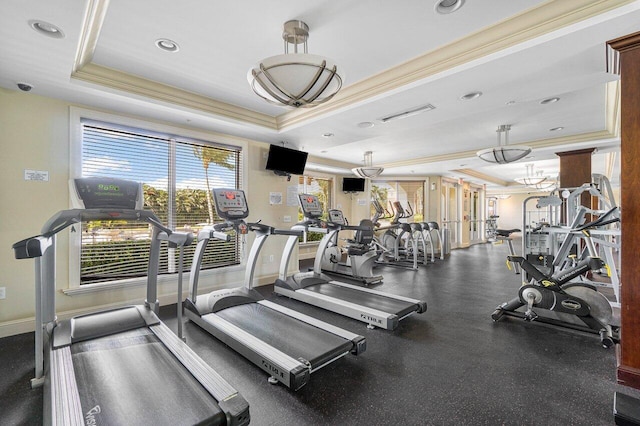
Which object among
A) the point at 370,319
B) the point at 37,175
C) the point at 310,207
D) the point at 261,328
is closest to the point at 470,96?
the point at 310,207

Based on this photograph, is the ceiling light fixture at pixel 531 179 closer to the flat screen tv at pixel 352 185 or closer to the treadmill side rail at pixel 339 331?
the flat screen tv at pixel 352 185

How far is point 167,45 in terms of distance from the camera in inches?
104

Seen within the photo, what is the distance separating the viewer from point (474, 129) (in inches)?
197

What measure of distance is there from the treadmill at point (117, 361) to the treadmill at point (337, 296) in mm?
1807

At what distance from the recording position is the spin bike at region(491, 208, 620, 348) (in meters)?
2.95

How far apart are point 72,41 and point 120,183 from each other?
43.3 inches

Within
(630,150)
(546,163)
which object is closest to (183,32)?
(630,150)

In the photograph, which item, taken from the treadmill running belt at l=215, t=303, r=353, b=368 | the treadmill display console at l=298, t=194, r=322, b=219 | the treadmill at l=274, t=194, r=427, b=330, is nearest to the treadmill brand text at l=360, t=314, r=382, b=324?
the treadmill at l=274, t=194, r=427, b=330

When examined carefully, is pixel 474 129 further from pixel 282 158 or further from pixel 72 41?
pixel 72 41

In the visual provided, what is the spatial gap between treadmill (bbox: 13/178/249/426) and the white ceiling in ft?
3.96

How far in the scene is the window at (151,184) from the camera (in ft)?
11.8

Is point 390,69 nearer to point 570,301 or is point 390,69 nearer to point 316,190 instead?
point 570,301

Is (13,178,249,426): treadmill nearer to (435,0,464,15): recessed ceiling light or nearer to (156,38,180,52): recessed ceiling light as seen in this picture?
(156,38,180,52): recessed ceiling light

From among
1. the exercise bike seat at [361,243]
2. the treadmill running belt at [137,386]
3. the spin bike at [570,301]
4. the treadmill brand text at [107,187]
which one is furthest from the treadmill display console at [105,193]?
the spin bike at [570,301]
